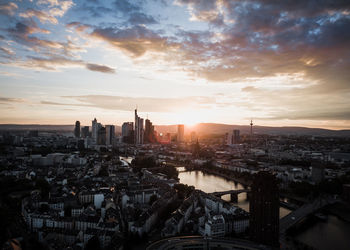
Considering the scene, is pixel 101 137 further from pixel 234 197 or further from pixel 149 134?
pixel 234 197

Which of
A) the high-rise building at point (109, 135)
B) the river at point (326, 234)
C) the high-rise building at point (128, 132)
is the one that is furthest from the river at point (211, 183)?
the high-rise building at point (128, 132)

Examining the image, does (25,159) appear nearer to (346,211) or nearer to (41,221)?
(41,221)

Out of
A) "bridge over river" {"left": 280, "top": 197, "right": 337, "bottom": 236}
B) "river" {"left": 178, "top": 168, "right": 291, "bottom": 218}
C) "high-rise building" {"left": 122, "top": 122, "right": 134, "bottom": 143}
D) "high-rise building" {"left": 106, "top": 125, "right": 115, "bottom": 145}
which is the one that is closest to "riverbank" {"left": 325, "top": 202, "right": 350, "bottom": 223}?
"bridge over river" {"left": 280, "top": 197, "right": 337, "bottom": 236}

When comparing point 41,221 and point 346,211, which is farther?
point 346,211

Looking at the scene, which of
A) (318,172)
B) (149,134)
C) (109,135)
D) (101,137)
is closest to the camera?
(318,172)

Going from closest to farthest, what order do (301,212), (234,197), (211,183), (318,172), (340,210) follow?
(301,212) < (340,210) < (234,197) < (318,172) < (211,183)

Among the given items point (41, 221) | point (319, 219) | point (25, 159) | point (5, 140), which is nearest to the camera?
point (41, 221)

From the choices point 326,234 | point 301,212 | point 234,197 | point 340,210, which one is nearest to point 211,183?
point 234,197

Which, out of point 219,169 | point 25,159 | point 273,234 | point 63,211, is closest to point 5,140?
point 25,159

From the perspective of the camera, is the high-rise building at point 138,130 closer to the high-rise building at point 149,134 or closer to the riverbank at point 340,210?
the high-rise building at point 149,134

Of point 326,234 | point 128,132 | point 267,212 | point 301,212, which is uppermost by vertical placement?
point 128,132

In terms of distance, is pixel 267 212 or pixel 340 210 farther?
pixel 340 210
